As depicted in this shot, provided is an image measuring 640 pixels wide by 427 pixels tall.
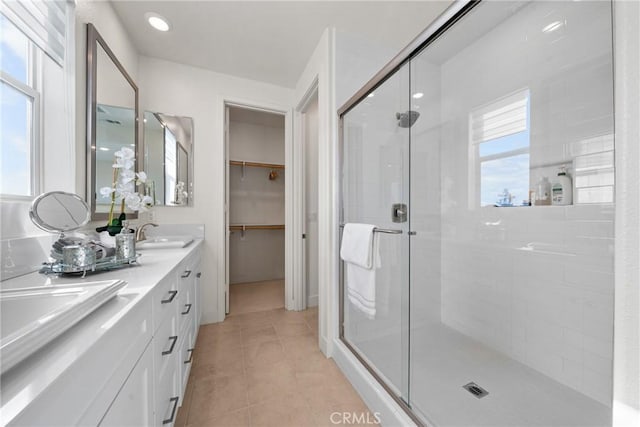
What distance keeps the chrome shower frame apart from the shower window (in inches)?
40.1

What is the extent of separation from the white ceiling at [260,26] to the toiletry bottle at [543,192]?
137cm

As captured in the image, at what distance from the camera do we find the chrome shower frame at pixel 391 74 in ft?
3.50

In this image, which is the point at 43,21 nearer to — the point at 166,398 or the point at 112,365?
the point at 112,365

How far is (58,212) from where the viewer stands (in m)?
1.01

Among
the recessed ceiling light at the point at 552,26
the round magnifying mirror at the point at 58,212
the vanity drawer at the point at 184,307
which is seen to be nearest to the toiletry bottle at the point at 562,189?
the recessed ceiling light at the point at 552,26

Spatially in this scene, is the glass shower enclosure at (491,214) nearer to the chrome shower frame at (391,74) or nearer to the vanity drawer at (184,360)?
the chrome shower frame at (391,74)

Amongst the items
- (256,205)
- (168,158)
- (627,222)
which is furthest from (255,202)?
(627,222)

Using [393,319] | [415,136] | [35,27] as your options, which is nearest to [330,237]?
[393,319]

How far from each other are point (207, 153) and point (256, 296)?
1.87 meters

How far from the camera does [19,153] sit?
3.52ft

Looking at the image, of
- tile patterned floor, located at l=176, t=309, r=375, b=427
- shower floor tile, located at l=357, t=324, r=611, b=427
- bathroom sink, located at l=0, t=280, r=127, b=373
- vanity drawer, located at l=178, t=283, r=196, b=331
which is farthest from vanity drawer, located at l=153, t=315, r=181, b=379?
shower floor tile, located at l=357, t=324, r=611, b=427

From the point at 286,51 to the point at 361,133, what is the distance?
3.49 feet

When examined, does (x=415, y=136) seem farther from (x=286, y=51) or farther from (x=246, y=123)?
(x=246, y=123)

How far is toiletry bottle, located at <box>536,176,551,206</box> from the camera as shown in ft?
5.29
